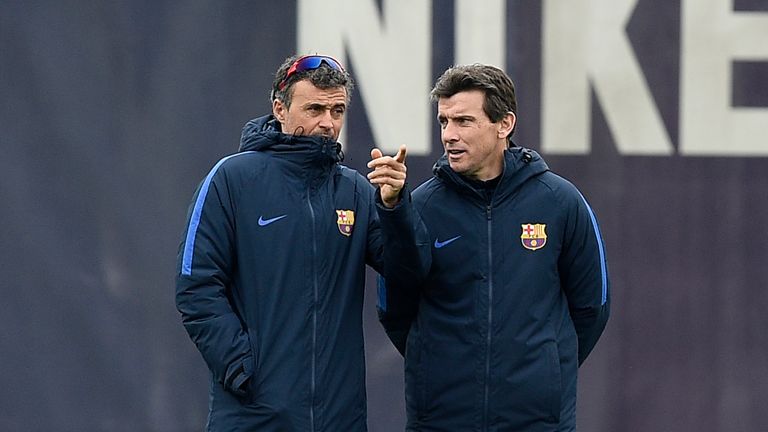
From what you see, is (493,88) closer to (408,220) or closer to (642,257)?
(408,220)

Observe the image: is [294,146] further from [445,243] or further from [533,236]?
[533,236]

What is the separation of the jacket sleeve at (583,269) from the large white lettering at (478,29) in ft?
4.52

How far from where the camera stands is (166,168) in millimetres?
4305

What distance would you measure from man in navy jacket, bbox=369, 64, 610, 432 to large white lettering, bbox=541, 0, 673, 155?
1.32 meters

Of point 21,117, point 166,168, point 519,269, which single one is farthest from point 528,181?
point 21,117

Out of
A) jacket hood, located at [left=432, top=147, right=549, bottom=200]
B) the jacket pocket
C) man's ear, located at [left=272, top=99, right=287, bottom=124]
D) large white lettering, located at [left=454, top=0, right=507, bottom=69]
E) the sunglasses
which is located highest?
large white lettering, located at [left=454, top=0, right=507, bottom=69]

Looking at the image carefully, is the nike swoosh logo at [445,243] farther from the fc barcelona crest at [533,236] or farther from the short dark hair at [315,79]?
the short dark hair at [315,79]

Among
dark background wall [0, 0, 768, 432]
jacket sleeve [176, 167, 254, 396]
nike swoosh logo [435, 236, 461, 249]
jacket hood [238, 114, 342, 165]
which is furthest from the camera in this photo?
dark background wall [0, 0, 768, 432]

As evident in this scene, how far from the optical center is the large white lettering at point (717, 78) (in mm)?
4352

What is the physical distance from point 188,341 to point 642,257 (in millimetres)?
1741

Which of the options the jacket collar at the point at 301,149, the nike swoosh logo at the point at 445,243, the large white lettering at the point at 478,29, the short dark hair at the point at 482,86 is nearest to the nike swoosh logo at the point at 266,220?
the jacket collar at the point at 301,149

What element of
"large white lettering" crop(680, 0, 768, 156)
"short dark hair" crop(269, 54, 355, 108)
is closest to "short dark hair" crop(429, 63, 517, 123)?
"short dark hair" crop(269, 54, 355, 108)

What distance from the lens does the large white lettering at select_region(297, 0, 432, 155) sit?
4.30 m

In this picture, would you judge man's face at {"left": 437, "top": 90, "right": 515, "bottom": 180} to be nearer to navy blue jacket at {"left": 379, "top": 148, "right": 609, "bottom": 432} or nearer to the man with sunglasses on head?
navy blue jacket at {"left": 379, "top": 148, "right": 609, "bottom": 432}
